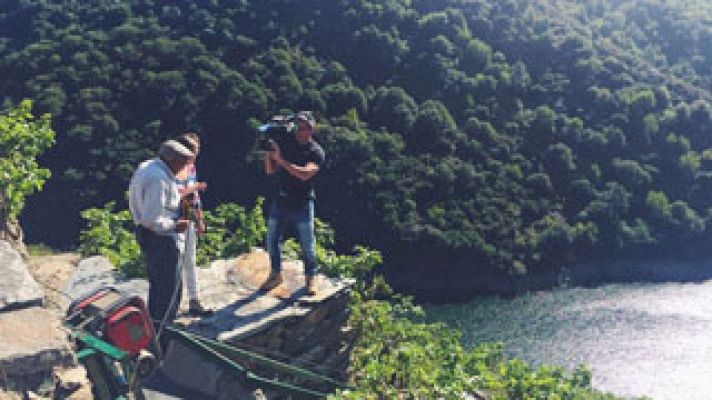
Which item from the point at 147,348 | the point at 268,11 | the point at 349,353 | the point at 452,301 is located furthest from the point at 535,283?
the point at 147,348

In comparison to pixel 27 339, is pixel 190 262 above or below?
above

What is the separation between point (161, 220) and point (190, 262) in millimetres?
865

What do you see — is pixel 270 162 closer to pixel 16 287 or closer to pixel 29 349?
pixel 16 287

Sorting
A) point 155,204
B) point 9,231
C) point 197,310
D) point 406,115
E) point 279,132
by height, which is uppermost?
point 406,115

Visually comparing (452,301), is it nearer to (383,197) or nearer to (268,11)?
(383,197)

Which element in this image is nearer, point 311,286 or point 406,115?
point 311,286

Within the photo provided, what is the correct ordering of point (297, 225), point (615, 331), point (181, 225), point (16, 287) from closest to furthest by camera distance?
point (16, 287) → point (181, 225) → point (297, 225) → point (615, 331)

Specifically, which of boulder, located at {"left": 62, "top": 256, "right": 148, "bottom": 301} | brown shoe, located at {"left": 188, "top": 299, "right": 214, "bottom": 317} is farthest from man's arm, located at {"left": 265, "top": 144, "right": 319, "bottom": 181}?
boulder, located at {"left": 62, "top": 256, "right": 148, "bottom": 301}

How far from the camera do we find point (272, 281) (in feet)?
26.2

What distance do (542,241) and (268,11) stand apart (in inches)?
980

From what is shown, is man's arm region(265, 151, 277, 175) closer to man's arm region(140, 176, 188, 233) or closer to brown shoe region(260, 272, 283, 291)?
brown shoe region(260, 272, 283, 291)

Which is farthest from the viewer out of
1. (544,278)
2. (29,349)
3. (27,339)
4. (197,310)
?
(544,278)

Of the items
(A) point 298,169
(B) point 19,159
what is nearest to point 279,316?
(A) point 298,169

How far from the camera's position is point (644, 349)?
1567 inches
